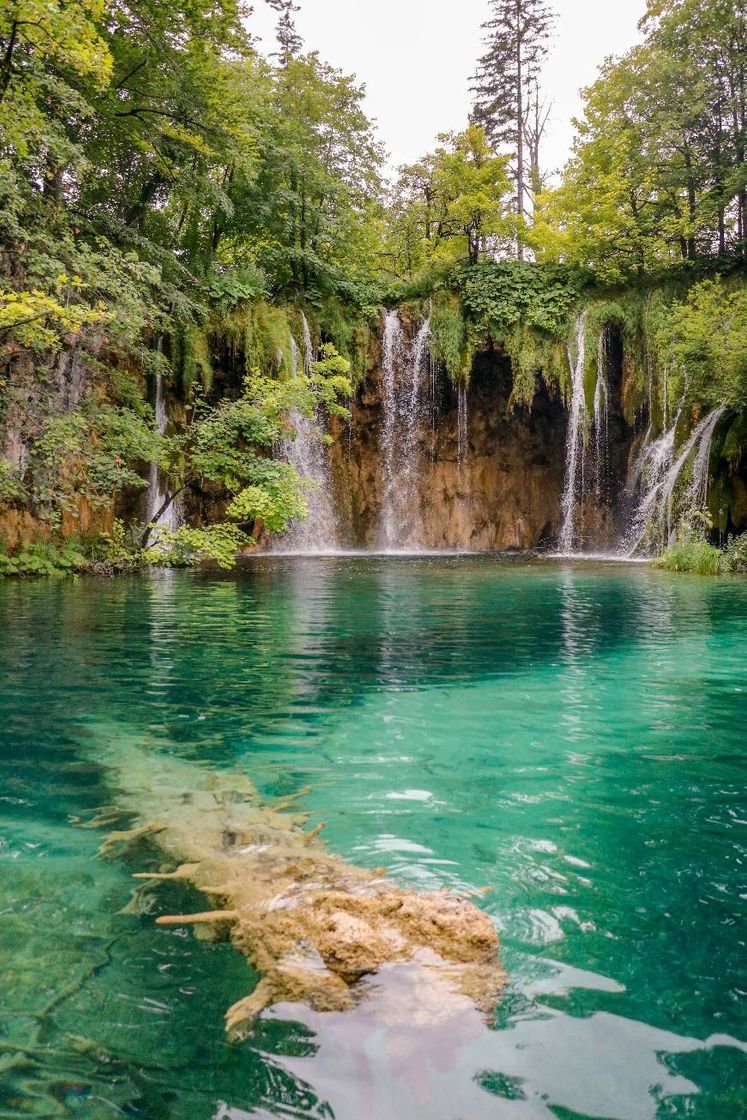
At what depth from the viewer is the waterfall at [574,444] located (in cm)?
2350

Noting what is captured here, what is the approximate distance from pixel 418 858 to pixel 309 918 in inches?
30.0

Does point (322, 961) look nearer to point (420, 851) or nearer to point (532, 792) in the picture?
point (420, 851)

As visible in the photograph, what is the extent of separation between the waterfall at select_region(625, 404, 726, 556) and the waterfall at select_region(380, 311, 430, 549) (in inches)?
302

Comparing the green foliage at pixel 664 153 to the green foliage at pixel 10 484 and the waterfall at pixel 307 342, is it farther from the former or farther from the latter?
the green foliage at pixel 10 484

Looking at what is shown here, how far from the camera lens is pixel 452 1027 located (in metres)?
1.83

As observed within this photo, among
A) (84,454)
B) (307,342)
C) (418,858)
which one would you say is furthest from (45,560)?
(418,858)

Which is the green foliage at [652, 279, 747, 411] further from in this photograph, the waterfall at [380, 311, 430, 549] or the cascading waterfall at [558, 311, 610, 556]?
A: the waterfall at [380, 311, 430, 549]

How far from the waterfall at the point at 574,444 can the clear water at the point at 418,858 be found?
1708 centimetres

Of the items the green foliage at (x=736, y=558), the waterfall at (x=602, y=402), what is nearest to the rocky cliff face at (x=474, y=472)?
the waterfall at (x=602, y=402)

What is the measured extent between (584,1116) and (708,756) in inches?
112

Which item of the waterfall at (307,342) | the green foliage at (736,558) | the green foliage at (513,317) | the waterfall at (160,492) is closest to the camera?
the green foliage at (736,558)

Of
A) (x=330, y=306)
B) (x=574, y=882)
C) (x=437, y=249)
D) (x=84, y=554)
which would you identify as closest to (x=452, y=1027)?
(x=574, y=882)

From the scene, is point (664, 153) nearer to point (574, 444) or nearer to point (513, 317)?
point (513, 317)

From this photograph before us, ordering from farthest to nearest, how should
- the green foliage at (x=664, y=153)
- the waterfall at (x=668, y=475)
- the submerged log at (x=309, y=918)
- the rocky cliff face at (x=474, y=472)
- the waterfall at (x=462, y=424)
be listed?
the waterfall at (x=462, y=424), the rocky cliff face at (x=474, y=472), the green foliage at (x=664, y=153), the waterfall at (x=668, y=475), the submerged log at (x=309, y=918)
